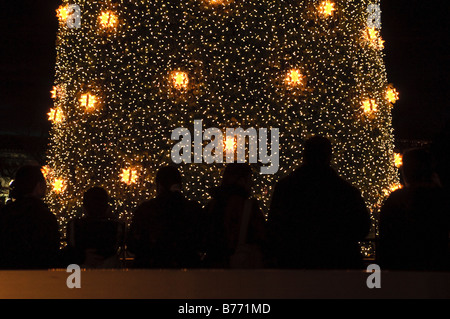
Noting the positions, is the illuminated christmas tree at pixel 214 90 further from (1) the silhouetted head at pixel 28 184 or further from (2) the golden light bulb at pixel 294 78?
(1) the silhouetted head at pixel 28 184

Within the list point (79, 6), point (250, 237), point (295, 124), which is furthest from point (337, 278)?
point (79, 6)

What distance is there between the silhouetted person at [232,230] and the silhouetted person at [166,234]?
105mm

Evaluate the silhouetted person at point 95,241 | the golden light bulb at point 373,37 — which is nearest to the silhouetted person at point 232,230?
the silhouetted person at point 95,241

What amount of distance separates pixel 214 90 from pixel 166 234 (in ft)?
17.5

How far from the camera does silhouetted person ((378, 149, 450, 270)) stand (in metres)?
2.60

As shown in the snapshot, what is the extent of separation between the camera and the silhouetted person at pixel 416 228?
2600 millimetres

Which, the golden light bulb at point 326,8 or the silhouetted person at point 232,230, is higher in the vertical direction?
the golden light bulb at point 326,8

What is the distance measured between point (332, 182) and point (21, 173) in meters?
1.88

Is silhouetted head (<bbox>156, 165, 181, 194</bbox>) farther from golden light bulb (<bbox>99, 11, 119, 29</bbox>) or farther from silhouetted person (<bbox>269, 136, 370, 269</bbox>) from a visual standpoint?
golden light bulb (<bbox>99, 11, 119, 29</bbox>)

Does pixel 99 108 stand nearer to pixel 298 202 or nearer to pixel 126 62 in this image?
pixel 126 62

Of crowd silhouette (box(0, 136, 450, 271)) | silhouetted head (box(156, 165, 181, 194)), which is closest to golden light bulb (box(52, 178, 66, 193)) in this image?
crowd silhouette (box(0, 136, 450, 271))

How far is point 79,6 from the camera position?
920cm

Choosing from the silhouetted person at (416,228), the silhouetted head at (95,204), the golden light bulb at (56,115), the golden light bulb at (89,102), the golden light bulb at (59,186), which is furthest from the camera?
the golden light bulb at (56,115)

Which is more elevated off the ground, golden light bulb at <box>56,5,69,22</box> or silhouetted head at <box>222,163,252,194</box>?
golden light bulb at <box>56,5,69,22</box>
